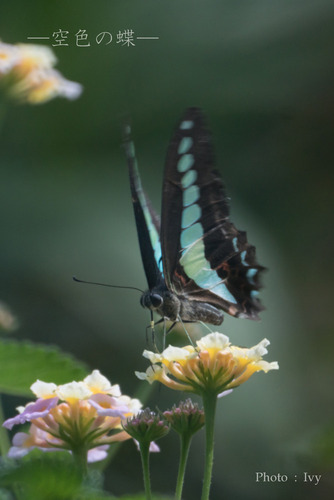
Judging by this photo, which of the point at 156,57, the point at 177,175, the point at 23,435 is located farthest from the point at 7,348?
the point at 156,57

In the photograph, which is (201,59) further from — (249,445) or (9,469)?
(9,469)

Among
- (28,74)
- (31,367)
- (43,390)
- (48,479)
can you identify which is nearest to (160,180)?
(28,74)

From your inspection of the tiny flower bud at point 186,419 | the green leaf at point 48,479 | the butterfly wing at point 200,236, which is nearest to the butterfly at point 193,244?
the butterfly wing at point 200,236

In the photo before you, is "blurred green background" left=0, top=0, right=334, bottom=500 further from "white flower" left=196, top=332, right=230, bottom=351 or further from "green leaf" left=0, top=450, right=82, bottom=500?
"green leaf" left=0, top=450, right=82, bottom=500

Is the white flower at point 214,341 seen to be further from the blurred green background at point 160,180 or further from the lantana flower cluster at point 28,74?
the blurred green background at point 160,180

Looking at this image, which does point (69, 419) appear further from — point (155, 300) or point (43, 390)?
point (155, 300)

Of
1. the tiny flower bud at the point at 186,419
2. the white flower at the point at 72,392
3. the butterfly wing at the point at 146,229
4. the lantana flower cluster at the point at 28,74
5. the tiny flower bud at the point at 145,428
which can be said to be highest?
the lantana flower cluster at the point at 28,74

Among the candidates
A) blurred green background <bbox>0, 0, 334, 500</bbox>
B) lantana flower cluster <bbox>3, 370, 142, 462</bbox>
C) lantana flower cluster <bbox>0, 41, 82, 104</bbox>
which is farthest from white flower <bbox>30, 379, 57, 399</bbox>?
blurred green background <bbox>0, 0, 334, 500</bbox>
